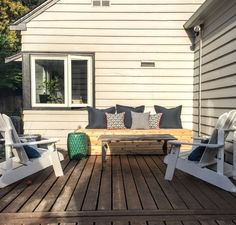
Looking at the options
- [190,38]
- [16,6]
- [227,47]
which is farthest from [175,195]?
[16,6]

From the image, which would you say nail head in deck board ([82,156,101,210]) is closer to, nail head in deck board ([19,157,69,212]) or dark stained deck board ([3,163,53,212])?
nail head in deck board ([19,157,69,212])

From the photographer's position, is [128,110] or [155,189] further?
[128,110]

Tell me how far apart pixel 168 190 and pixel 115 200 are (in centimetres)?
71

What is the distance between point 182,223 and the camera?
279cm

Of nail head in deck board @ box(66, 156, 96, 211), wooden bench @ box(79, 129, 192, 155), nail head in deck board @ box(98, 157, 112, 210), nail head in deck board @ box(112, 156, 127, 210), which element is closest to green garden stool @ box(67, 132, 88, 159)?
wooden bench @ box(79, 129, 192, 155)

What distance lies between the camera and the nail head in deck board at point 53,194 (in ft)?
10.5

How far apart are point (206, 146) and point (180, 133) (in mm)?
2533

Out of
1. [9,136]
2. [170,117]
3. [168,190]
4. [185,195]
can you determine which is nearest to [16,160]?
[9,136]

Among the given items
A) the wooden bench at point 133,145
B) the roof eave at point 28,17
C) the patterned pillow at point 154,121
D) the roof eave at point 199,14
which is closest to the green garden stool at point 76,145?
the wooden bench at point 133,145

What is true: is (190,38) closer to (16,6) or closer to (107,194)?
(107,194)

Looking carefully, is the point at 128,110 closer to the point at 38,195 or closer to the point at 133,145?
the point at 133,145

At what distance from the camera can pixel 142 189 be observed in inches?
151

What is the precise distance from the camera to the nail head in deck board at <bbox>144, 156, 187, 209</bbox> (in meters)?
3.28

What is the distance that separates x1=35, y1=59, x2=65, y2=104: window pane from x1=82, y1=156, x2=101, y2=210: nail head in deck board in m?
2.46
